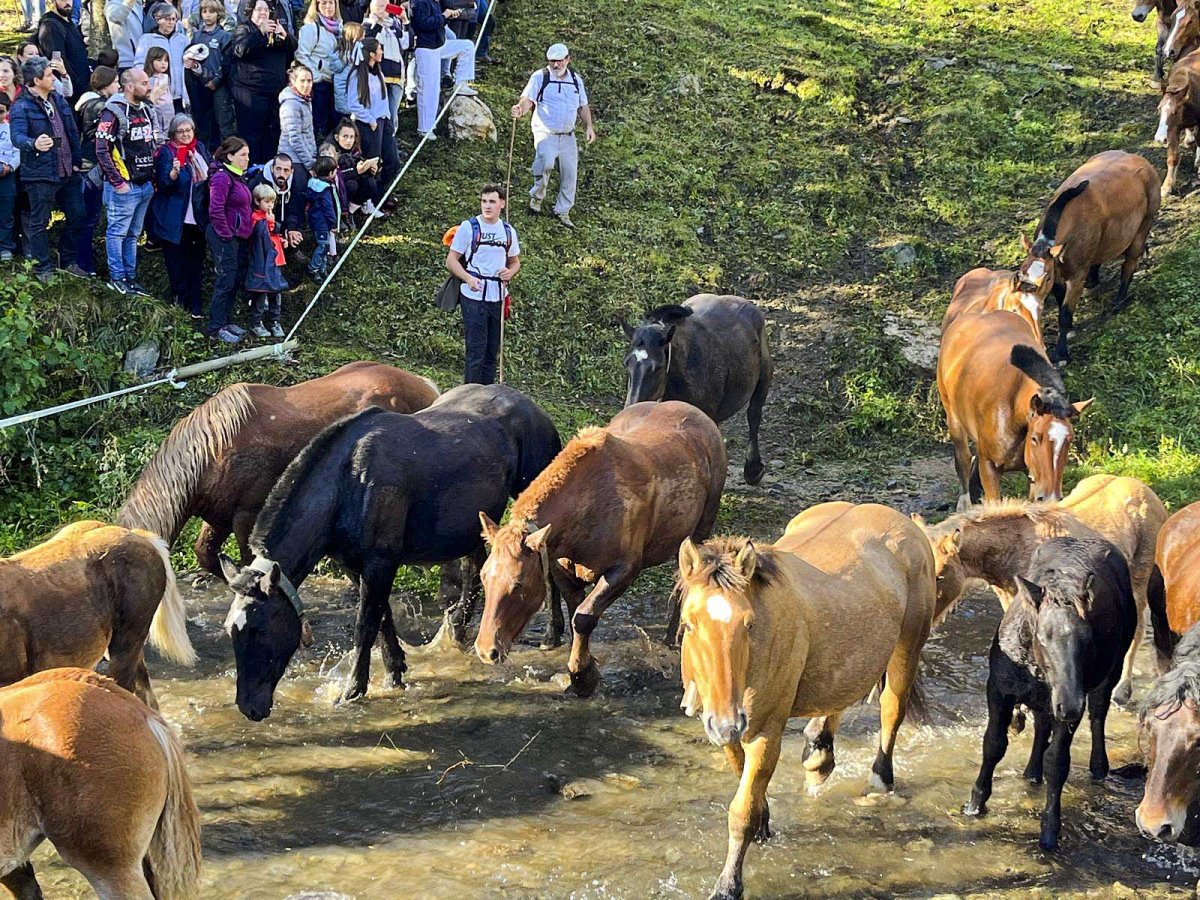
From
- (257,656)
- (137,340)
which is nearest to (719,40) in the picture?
(137,340)

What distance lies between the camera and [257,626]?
7617mm

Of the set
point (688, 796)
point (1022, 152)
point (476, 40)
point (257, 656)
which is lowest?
point (688, 796)

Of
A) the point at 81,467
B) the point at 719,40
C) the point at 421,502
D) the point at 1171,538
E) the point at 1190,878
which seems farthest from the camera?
the point at 719,40

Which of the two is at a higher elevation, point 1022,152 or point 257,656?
point 1022,152

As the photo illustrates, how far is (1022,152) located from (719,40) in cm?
465

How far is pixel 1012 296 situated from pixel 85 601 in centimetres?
891

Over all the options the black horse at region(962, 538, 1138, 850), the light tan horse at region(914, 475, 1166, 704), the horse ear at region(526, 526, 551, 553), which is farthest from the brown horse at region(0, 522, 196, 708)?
the black horse at region(962, 538, 1138, 850)

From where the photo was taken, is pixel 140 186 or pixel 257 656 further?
pixel 140 186

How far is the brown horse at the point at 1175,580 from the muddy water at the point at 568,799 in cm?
74

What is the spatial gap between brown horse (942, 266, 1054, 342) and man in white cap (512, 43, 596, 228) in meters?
4.55

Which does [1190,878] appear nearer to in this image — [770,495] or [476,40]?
[770,495]

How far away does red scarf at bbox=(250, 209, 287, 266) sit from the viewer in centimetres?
1137

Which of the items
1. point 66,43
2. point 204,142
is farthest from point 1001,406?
point 66,43

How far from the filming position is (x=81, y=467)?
10367mm
